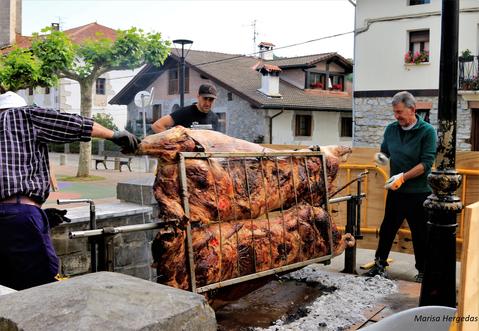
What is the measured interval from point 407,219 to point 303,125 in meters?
25.9

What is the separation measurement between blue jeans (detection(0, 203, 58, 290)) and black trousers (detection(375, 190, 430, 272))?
3893 millimetres

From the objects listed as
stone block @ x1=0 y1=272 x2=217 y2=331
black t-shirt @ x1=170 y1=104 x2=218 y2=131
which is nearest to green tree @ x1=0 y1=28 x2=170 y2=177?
black t-shirt @ x1=170 y1=104 x2=218 y2=131

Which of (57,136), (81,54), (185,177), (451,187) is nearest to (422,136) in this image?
(451,187)

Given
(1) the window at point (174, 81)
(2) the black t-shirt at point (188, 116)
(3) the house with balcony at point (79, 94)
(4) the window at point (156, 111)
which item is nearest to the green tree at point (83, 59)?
(1) the window at point (174, 81)

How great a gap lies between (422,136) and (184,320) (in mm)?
4549

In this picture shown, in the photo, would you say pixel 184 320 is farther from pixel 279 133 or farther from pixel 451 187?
pixel 279 133

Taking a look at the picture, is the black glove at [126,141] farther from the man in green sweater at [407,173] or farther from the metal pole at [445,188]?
the man in green sweater at [407,173]

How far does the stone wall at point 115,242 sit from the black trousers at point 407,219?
8.46 ft

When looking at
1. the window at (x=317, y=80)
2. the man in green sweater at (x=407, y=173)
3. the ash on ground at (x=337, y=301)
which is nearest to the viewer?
the ash on ground at (x=337, y=301)

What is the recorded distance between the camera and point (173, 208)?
12.1ft

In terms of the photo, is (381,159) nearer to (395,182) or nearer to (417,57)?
(395,182)

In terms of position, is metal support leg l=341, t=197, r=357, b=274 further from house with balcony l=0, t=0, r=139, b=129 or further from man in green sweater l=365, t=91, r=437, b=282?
house with balcony l=0, t=0, r=139, b=129

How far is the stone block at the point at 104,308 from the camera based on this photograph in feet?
4.93

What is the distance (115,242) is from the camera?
15.7ft
